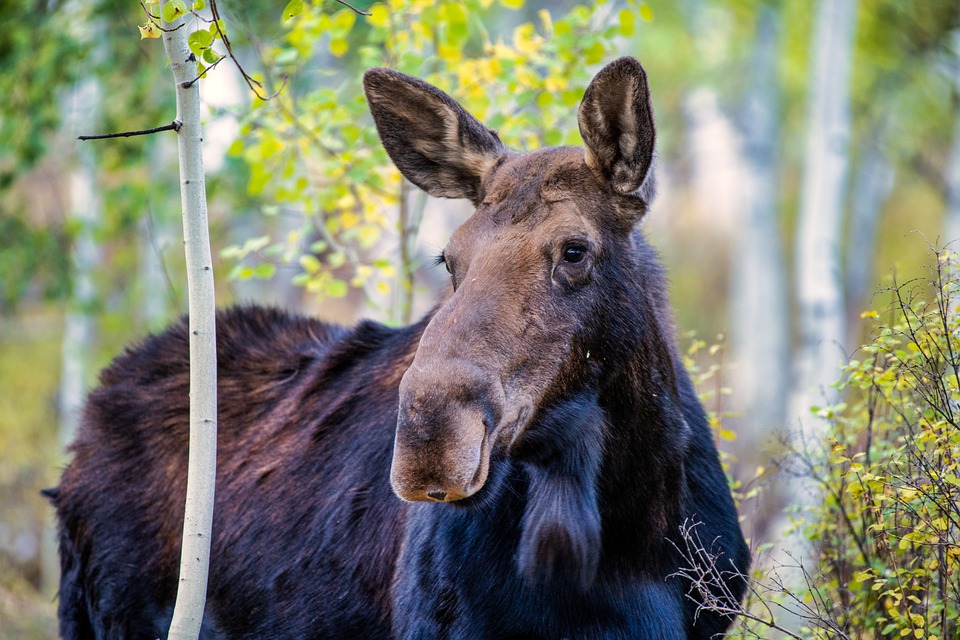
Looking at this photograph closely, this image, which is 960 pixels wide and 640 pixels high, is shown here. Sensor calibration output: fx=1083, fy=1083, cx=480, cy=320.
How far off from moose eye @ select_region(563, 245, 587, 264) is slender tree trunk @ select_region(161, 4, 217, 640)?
1240mm

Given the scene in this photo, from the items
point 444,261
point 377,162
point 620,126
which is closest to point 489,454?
point 444,261

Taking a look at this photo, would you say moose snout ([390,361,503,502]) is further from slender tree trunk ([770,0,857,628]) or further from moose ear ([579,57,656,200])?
slender tree trunk ([770,0,857,628])

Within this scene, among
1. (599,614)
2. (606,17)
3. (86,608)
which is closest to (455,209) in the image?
(606,17)

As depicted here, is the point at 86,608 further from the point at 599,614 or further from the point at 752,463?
the point at 752,463

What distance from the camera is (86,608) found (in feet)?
18.4

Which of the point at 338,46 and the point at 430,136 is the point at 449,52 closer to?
the point at 338,46

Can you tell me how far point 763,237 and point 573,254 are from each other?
698 inches

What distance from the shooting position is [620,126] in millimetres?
3990

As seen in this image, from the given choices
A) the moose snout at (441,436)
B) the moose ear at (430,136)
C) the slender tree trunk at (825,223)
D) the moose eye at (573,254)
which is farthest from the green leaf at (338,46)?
the slender tree trunk at (825,223)

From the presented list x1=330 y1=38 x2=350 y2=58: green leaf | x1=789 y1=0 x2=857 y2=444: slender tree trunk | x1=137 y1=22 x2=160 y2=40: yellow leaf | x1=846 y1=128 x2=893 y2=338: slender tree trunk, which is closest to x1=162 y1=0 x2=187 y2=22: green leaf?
x1=137 y1=22 x2=160 y2=40: yellow leaf

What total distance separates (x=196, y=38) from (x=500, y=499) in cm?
202

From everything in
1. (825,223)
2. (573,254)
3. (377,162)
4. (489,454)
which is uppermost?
(825,223)

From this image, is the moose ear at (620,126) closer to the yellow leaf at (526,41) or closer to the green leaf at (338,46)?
the green leaf at (338,46)

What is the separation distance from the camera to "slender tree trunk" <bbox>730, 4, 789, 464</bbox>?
20047 mm
